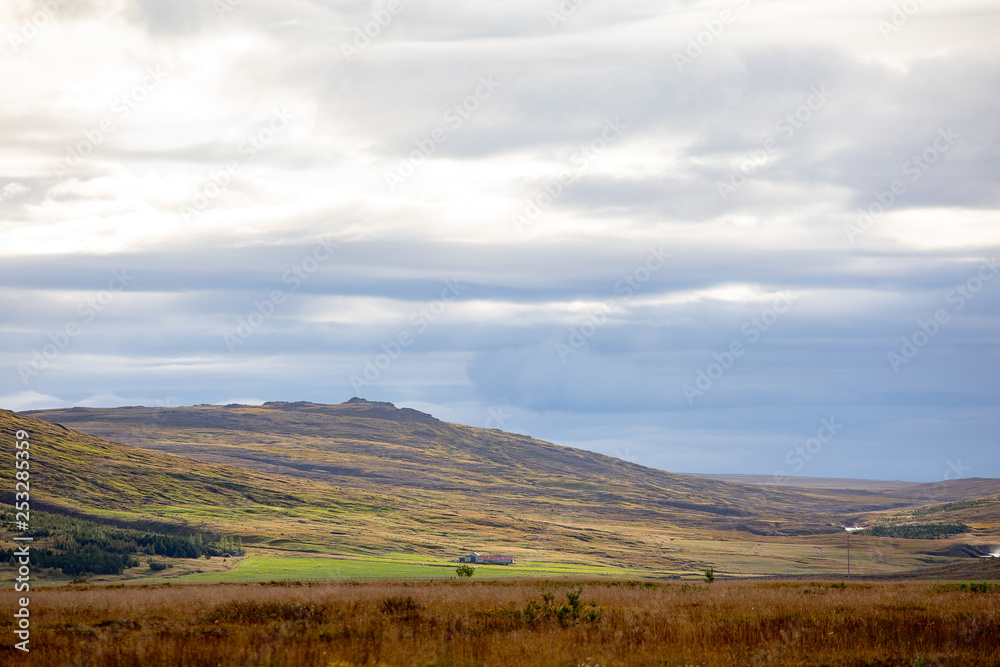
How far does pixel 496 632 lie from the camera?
2308 cm

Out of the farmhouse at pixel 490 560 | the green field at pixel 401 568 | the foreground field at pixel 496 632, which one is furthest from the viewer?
the farmhouse at pixel 490 560

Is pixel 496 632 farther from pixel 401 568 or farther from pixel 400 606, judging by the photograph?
pixel 401 568

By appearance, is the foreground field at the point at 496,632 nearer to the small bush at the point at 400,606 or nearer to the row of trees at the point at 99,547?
the small bush at the point at 400,606

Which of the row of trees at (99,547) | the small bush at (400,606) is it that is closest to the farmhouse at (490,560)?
the row of trees at (99,547)

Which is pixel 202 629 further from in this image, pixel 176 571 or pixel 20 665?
pixel 176 571

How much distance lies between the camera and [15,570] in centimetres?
11531

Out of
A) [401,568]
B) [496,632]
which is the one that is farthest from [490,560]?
[496,632]

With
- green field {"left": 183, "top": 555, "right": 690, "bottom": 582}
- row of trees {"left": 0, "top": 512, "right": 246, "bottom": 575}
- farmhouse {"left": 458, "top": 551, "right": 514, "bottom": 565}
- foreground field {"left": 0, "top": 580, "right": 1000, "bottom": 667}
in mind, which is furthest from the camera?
→ farmhouse {"left": 458, "top": 551, "right": 514, "bottom": 565}

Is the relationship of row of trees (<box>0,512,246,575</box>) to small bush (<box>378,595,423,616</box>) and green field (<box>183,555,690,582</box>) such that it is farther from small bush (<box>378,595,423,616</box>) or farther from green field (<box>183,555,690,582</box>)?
small bush (<box>378,595,423,616</box>)

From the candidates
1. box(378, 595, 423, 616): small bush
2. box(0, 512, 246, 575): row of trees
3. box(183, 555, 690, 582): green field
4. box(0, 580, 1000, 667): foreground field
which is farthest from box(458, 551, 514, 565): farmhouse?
box(378, 595, 423, 616): small bush

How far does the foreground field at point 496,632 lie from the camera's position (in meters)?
19.4

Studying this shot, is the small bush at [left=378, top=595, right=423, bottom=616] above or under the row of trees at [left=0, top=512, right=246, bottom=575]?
above

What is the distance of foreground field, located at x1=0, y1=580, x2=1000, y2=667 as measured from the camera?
19.4 meters

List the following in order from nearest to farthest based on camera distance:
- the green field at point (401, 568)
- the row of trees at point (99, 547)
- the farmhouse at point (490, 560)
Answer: the green field at point (401, 568) → the row of trees at point (99, 547) → the farmhouse at point (490, 560)
